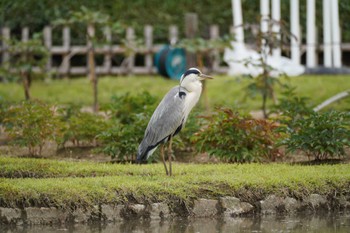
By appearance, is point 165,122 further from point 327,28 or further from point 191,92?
point 327,28

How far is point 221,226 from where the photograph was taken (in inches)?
396

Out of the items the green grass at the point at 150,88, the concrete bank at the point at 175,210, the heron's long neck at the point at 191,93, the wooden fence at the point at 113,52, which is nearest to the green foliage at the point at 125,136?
the heron's long neck at the point at 191,93

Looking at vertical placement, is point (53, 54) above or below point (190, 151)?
above

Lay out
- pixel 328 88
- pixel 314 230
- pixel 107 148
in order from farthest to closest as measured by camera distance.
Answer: pixel 328 88
pixel 107 148
pixel 314 230

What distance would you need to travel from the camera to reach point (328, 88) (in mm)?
19250

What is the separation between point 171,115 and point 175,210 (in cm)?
132

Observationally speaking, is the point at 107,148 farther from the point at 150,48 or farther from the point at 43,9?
the point at 43,9

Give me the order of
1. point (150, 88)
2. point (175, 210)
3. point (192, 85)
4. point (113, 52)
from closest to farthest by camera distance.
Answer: point (175, 210), point (192, 85), point (150, 88), point (113, 52)

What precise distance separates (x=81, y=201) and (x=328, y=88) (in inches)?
404

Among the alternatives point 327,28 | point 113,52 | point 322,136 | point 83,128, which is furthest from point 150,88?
point 322,136

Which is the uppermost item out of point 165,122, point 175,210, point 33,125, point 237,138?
point 165,122

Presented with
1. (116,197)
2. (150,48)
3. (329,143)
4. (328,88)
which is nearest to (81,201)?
(116,197)

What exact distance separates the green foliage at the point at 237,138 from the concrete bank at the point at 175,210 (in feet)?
5.89

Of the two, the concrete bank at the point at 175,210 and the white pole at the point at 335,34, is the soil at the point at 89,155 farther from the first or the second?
the white pole at the point at 335,34
